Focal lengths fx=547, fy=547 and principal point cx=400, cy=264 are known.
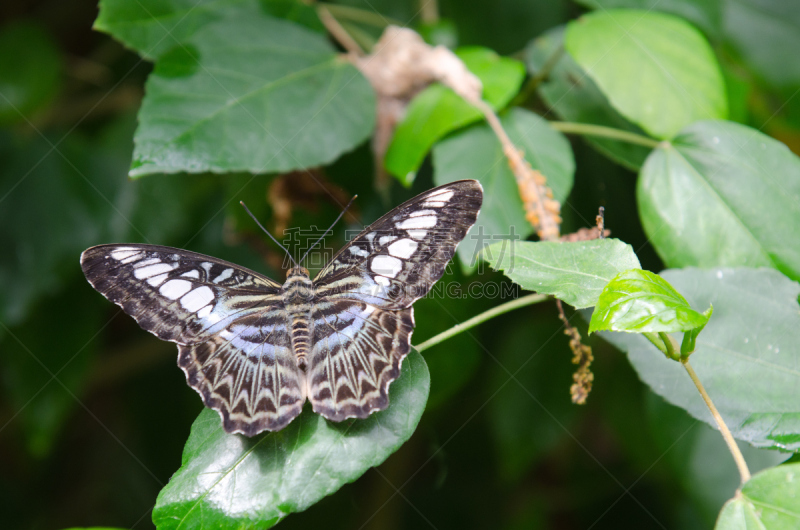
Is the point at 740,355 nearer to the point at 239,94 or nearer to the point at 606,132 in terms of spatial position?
the point at 606,132

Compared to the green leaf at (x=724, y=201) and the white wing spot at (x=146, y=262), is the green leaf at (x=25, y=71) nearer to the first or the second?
the white wing spot at (x=146, y=262)

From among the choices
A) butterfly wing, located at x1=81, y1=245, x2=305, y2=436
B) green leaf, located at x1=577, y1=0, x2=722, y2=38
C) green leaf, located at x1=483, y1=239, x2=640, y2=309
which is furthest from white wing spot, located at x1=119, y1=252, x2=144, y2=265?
green leaf, located at x1=577, y1=0, x2=722, y2=38

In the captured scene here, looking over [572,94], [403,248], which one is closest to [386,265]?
[403,248]

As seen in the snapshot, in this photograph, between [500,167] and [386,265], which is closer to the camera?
[386,265]

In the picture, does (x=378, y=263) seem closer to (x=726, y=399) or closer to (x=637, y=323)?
(x=637, y=323)

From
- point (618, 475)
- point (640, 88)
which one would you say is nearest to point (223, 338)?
point (640, 88)

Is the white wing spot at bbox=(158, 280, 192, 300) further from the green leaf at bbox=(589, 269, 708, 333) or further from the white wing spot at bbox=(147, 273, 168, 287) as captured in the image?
the green leaf at bbox=(589, 269, 708, 333)
